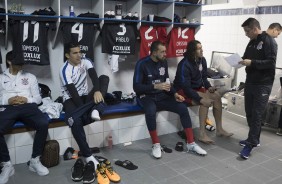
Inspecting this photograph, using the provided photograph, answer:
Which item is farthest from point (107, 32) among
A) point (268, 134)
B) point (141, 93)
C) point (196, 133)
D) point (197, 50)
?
point (268, 134)

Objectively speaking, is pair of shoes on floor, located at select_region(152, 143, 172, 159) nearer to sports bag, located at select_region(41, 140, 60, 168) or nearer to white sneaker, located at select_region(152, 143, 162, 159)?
white sneaker, located at select_region(152, 143, 162, 159)

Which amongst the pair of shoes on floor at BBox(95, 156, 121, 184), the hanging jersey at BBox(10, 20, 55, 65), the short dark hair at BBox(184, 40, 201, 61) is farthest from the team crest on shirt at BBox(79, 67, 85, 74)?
the short dark hair at BBox(184, 40, 201, 61)

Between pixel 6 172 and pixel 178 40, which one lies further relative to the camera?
pixel 178 40

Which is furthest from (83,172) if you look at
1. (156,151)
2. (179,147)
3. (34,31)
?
(34,31)

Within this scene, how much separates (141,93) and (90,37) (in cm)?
90

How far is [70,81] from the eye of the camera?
2771 millimetres

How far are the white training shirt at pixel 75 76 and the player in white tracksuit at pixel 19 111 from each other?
288 millimetres

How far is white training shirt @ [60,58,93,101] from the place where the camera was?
279 centimetres

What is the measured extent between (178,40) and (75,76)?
1.68m

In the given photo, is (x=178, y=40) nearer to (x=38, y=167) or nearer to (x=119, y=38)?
(x=119, y=38)

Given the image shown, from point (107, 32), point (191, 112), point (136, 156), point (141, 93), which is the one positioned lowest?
point (136, 156)

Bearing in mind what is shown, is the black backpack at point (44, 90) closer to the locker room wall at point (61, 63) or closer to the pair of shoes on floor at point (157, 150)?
the locker room wall at point (61, 63)

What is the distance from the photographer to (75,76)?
289 centimetres

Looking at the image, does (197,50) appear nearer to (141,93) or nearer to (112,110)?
(141,93)
